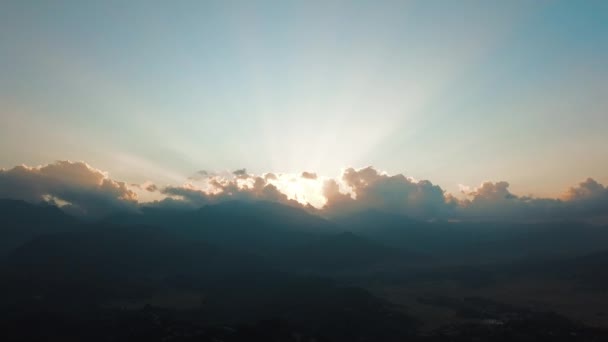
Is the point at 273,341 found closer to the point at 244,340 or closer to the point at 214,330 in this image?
the point at 244,340

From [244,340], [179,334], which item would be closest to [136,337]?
[179,334]

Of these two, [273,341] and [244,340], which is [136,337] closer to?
[244,340]

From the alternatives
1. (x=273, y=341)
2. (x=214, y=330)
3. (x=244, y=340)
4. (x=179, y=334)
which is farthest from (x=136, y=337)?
(x=273, y=341)

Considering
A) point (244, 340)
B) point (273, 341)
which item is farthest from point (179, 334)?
point (273, 341)

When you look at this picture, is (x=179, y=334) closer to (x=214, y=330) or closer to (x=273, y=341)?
(x=214, y=330)

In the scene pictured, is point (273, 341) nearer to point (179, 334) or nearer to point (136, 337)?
point (179, 334)

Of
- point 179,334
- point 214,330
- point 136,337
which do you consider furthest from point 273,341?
point 136,337

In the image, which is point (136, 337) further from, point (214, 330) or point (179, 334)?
point (214, 330)
